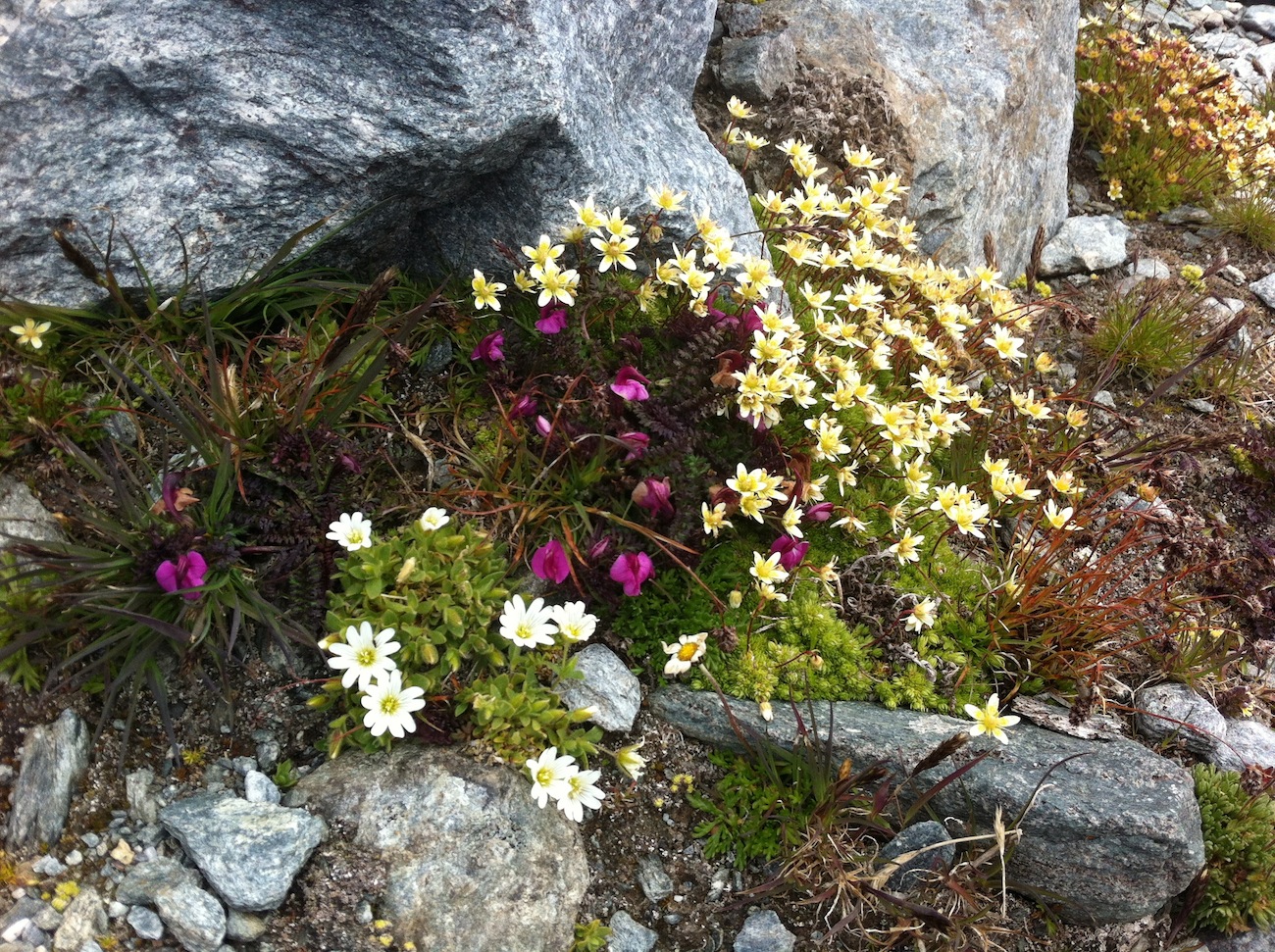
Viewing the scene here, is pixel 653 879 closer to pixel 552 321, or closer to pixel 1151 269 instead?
pixel 552 321

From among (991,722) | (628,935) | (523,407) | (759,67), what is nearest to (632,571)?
(523,407)

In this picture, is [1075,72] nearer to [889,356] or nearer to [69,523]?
[889,356]

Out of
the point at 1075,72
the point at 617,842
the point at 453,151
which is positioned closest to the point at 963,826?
the point at 617,842

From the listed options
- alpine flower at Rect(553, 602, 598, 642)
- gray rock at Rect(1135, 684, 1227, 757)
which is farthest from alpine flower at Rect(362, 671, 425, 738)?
gray rock at Rect(1135, 684, 1227, 757)

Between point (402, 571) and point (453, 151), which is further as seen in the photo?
point (453, 151)

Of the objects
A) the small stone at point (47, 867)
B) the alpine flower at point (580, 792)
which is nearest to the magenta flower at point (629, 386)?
the alpine flower at point (580, 792)

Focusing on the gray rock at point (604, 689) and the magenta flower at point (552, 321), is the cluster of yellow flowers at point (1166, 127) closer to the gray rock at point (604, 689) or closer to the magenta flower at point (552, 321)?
the magenta flower at point (552, 321)

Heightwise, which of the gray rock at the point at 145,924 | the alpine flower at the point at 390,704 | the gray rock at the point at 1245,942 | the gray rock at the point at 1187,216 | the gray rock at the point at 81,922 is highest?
the gray rock at the point at 1187,216
